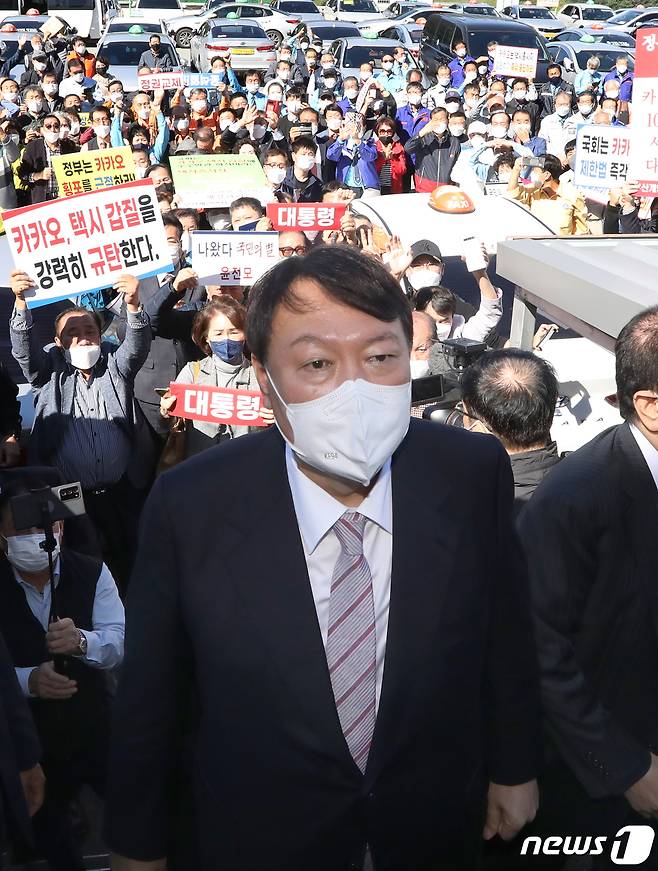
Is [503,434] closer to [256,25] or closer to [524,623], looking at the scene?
[524,623]

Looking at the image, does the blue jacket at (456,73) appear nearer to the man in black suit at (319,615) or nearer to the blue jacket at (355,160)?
the blue jacket at (355,160)

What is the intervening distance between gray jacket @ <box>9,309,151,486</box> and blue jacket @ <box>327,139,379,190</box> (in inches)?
300

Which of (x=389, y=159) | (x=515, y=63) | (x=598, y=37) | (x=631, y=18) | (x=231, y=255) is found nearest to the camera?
(x=231, y=255)

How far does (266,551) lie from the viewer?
190 centimetres

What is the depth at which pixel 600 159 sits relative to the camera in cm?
944

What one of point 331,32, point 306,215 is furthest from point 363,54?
point 306,215

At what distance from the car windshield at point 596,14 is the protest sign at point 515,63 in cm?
1475

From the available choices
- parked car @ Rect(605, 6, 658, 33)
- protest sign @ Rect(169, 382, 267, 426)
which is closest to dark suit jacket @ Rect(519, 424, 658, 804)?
protest sign @ Rect(169, 382, 267, 426)

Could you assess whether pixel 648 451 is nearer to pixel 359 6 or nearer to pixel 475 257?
pixel 475 257

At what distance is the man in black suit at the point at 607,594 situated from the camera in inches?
91.0

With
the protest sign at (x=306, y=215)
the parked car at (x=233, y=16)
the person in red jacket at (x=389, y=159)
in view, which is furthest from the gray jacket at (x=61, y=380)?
the parked car at (x=233, y=16)

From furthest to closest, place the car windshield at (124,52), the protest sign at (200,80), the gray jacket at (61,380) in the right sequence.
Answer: the car windshield at (124,52) → the protest sign at (200,80) → the gray jacket at (61,380)

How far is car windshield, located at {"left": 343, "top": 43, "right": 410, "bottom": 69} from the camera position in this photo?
2044cm

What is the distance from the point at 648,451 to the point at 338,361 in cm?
92
